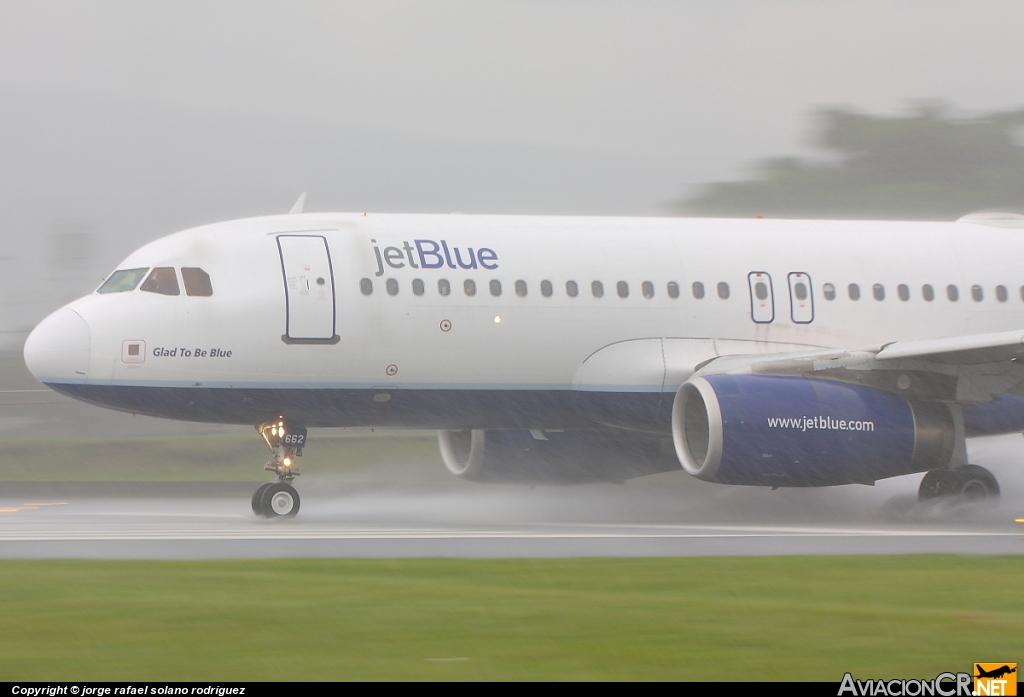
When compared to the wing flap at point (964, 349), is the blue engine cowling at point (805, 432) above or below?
below

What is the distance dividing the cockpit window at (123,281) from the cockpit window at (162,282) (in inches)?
5.4

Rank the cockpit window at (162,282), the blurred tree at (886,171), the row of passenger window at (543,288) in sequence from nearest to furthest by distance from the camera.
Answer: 1. the cockpit window at (162,282)
2. the row of passenger window at (543,288)
3. the blurred tree at (886,171)

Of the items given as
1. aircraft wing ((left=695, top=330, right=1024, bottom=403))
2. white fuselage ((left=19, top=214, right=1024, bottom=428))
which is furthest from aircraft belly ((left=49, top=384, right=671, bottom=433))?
aircraft wing ((left=695, top=330, right=1024, bottom=403))

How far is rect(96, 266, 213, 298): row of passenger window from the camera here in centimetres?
1578

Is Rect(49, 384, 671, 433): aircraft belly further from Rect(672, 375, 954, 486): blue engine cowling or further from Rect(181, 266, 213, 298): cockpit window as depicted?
Rect(672, 375, 954, 486): blue engine cowling

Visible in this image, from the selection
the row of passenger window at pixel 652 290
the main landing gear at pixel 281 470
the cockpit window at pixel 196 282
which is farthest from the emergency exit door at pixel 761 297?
the cockpit window at pixel 196 282

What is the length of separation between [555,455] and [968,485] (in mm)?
5112

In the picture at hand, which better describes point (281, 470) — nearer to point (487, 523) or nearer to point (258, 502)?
point (258, 502)

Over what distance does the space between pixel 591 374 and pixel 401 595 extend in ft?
27.3

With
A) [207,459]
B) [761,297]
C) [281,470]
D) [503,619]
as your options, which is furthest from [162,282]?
[207,459]

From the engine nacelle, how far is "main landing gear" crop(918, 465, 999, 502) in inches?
140

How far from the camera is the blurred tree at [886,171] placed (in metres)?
45.0

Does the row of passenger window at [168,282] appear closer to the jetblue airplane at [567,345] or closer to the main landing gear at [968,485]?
the jetblue airplane at [567,345]

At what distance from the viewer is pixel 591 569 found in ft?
34.1
